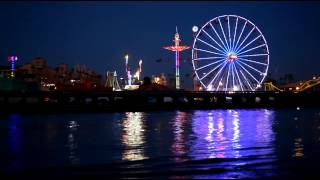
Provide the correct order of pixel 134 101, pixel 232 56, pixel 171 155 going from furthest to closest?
pixel 134 101, pixel 232 56, pixel 171 155

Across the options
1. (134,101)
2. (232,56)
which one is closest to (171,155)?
(232,56)

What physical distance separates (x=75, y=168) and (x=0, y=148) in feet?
32.1

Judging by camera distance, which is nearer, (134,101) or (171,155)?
(171,155)

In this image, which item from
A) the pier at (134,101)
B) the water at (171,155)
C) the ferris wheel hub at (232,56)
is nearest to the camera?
the water at (171,155)

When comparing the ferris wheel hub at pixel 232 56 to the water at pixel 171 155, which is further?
the ferris wheel hub at pixel 232 56

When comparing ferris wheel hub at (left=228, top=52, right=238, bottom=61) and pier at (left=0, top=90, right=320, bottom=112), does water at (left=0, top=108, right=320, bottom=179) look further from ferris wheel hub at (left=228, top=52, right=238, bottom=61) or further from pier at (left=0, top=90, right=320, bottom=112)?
pier at (left=0, top=90, right=320, bottom=112)

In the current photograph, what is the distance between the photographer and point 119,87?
188 m

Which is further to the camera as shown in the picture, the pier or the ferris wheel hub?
the pier

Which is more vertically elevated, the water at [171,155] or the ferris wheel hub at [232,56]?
the ferris wheel hub at [232,56]

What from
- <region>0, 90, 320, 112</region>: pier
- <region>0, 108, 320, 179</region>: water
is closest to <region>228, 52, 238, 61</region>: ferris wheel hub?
<region>0, 90, 320, 112</region>: pier

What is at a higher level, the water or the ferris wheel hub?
the ferris wheel hub

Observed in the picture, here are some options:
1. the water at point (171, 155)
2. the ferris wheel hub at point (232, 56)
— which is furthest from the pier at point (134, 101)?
the water at point (171, 155)

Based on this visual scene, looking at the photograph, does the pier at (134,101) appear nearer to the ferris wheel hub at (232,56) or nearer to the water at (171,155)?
the ferris wheel hub at (232,56)

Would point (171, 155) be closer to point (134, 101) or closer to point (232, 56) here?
point (232, 56)
